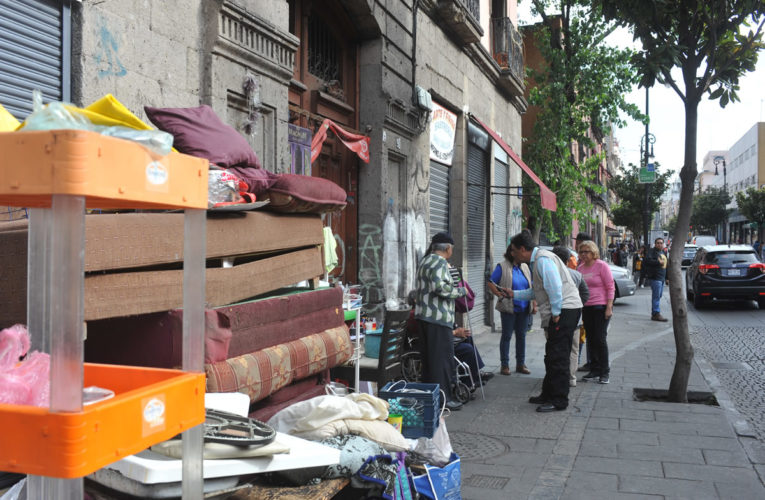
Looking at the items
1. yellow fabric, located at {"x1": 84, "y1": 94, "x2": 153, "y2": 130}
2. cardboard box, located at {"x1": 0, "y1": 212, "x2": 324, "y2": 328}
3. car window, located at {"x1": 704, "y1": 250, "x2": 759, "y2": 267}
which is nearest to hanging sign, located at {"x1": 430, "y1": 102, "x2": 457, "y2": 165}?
cardboard box, located at {"x1": 0, "y1": 212, "x2": 324, "y2": 328}

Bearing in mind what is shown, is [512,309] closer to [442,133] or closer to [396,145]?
[396,145]

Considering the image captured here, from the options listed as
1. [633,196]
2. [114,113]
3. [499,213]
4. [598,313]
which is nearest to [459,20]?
[598,313]

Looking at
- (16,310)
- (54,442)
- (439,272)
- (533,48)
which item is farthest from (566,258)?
(533,48)

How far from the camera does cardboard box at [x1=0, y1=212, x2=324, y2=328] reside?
9.27 feet

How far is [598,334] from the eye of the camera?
8.85m

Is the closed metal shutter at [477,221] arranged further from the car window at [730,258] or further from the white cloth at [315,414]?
the white cloth at [315,414]

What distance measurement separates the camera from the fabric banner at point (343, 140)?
7.73 metres

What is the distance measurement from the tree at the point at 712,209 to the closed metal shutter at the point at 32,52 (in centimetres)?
7199

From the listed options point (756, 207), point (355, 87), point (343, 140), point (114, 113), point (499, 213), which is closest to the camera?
point (114, 113)

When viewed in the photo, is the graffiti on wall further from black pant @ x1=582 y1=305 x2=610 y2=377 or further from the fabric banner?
black pant @ x1=582 y1=305 x2=610 y2=377

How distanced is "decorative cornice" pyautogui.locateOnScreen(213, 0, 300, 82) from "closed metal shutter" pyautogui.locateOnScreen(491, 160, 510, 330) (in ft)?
31.2

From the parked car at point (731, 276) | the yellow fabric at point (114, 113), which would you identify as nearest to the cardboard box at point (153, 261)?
the yellow fabric at point (114, 113)

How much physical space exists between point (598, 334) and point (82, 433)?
26.9ft

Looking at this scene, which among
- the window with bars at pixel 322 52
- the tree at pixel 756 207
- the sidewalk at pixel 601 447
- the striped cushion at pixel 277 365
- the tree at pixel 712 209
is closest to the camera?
the striped cushion at pixel 277 365
